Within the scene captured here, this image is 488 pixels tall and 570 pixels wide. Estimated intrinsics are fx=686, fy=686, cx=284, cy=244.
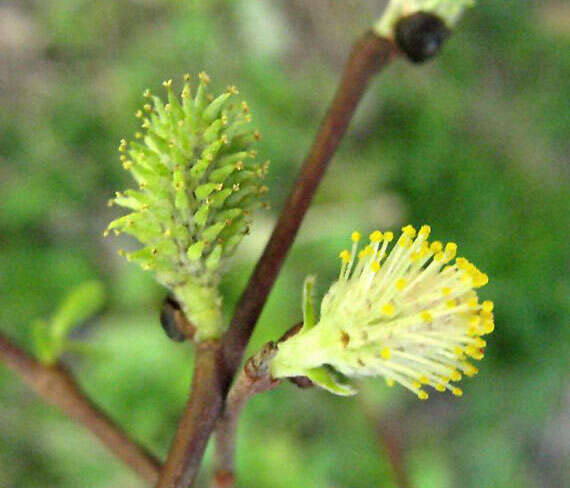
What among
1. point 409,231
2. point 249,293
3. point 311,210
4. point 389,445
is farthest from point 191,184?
point 311,210

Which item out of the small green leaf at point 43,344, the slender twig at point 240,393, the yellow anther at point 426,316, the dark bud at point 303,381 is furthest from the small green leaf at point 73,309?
the yellow anther at point 426,316

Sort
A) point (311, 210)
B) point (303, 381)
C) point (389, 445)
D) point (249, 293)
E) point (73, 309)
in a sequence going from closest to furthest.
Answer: point (303, 381) → point (249, 293) → point (73, 309) → point (389, 445) → point (311, 210)

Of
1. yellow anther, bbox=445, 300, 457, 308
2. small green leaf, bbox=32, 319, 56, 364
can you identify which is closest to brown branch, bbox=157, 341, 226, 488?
yellow anther, bbox=445, 300, 457, 308

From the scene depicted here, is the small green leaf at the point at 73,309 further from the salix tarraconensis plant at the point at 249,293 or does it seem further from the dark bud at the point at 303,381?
the dark bud at the point at 303,381

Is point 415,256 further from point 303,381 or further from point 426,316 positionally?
point 303,381

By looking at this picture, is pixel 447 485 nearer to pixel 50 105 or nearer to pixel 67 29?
pixel 50 105
